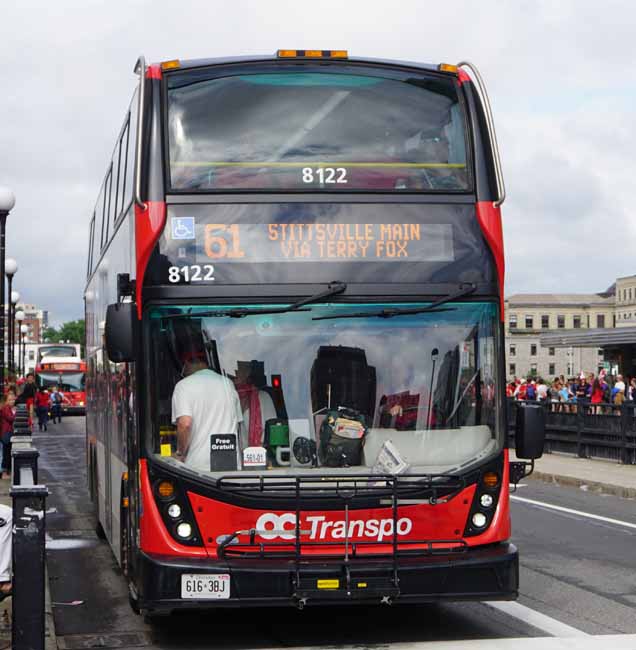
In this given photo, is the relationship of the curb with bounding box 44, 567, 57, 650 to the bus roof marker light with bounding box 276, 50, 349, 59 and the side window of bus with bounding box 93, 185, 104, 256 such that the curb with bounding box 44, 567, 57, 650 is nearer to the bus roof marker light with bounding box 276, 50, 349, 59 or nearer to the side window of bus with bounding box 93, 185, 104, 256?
the bus roof marker light with bounding box 276, 50, 349, 59

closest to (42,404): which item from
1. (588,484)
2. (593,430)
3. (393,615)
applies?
(593,430)

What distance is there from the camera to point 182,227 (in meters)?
8.49

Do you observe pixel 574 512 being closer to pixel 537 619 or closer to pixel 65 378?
pixel 537 619

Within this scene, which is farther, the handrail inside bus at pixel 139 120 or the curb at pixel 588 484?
the curb at pixel 588 484

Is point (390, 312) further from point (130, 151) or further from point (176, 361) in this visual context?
point (130, 151)

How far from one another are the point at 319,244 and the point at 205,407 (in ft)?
4.23

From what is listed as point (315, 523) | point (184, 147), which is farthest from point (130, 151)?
point (315, 523)

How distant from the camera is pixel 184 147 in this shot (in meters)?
8.72

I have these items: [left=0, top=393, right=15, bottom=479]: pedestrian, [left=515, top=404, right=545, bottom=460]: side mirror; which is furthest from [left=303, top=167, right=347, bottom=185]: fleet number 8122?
[left=0, top=393, right=15, bottom=479]: pedestrian

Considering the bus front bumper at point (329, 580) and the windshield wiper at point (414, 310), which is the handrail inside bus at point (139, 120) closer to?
the windshield wiper at point (414, 310)

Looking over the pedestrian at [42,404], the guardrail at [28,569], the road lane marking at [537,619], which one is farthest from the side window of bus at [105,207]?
the pedestrian at [42,404]

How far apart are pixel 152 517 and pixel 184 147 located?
2.44 metres

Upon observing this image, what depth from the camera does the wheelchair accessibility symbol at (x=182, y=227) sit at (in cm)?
848

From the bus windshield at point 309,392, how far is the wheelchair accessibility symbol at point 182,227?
47cm
